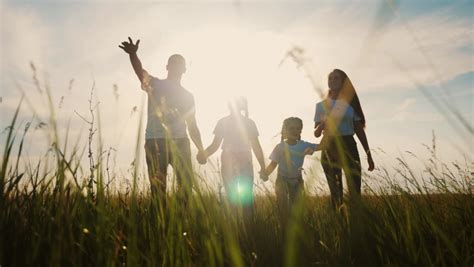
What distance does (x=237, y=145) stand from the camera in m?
5.40

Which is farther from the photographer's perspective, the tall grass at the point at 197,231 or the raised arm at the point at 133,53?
the raised arm at the point at 133,53

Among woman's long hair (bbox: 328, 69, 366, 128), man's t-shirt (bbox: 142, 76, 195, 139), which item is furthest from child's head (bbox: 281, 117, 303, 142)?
man's t-shirt (bbox: 142, 76, 195, 139)

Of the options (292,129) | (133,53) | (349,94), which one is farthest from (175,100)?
(349,94)

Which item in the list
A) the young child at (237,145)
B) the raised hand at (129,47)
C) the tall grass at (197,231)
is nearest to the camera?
the tall grass at (197,231)

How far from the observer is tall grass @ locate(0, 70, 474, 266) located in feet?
4.86

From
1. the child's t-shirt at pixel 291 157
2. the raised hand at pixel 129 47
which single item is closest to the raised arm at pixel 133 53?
the raised hand at pixel 129 47

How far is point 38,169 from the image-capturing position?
7.54ft

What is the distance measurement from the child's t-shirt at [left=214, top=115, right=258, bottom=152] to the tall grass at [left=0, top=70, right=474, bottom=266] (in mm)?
2067

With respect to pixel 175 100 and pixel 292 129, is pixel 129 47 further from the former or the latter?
pixel 292 129

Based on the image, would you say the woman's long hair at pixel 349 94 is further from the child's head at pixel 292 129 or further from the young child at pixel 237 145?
the young child at pixel 237 145

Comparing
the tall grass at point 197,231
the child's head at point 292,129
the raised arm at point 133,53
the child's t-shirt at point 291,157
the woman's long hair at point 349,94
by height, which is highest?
the raised arm at point 133,53

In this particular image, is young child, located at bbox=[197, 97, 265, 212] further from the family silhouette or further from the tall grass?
the tall grass

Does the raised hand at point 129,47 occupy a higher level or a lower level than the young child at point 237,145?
higher

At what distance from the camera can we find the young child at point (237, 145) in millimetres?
5254
